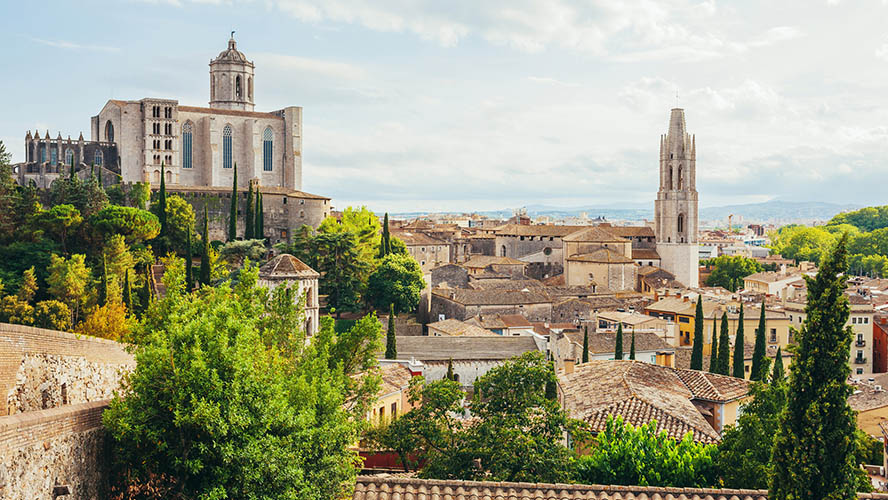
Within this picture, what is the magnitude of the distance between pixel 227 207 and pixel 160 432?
157 feet

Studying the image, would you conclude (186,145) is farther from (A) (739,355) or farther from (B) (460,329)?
(A) (739,355)

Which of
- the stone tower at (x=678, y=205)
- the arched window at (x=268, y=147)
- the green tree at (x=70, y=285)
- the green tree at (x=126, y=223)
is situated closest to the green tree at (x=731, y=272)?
the stone tower at (x=678, y=205)

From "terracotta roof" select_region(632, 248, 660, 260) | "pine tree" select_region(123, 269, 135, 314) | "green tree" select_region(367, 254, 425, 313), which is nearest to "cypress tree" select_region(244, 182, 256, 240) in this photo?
"green tree" select_region(367, 254, 425, 313)

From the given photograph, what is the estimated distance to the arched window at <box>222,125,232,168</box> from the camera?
222 ft

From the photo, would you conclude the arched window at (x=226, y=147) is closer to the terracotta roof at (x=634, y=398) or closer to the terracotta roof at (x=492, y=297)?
the terracotta roof at (x=492, y=297)

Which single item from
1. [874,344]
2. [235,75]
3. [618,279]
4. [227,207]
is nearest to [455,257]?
[618,279]

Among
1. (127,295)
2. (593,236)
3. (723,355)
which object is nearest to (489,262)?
(593,236)

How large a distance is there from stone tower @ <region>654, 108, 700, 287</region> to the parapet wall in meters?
74.8

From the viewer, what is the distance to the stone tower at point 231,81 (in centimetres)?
7375

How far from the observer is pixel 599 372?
2577 centimetres

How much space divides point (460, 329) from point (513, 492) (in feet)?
106

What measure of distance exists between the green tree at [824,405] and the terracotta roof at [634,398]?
724 centimetres

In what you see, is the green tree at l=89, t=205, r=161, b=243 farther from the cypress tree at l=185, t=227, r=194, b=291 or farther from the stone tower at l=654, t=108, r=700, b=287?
the stone tower at l=654, t=108, r=700, b=287

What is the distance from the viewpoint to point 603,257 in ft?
228
